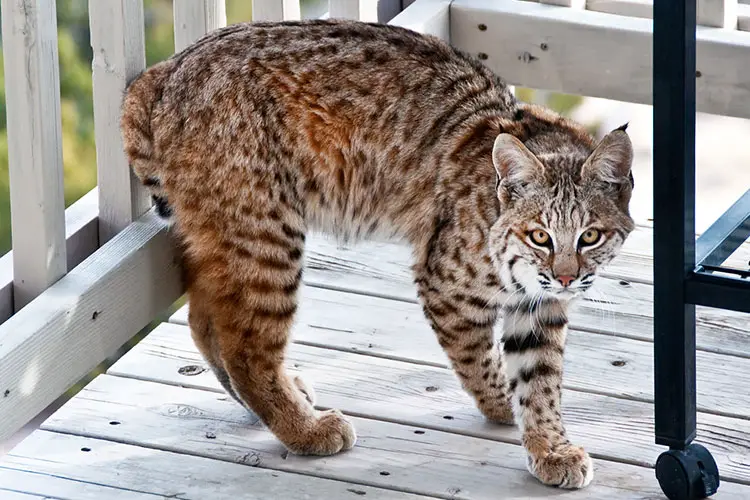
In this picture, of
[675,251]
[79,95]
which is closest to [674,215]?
[675,251]

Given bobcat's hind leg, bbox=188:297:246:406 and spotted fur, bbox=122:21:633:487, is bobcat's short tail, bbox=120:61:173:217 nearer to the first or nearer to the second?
spotted fur, bbox=122:21:633:487

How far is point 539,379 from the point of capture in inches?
126

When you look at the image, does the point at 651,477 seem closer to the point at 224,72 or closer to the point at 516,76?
the point at 224,72

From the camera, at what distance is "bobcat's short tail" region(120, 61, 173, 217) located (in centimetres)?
327

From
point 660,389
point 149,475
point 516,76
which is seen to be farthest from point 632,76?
point 149,475

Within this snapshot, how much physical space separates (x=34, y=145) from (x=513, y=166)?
1.06 metres

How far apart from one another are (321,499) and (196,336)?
23.8 inches

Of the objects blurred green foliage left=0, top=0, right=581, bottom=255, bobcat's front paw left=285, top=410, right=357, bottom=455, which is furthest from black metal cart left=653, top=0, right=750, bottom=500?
blurred green foliage left=0, top=0, right=581, bottom=255

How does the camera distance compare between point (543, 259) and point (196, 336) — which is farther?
point (196, 336)

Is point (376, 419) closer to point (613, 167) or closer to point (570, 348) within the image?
point (570, 348)

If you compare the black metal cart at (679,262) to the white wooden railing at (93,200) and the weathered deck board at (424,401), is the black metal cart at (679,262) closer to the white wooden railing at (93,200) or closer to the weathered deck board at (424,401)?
the weathered deck board at (424,401)

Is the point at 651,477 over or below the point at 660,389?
below

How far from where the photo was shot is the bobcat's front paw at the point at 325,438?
3.19m

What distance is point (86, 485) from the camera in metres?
3.09
